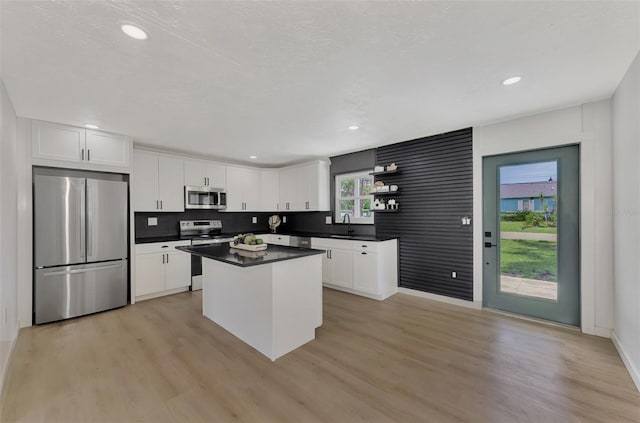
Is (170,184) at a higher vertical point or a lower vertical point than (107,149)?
lower


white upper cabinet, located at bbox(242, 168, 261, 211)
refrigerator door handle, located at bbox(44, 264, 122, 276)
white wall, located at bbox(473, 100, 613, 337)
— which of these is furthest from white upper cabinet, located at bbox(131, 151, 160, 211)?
white wall, located at bbox(473, 100, 613, 337)

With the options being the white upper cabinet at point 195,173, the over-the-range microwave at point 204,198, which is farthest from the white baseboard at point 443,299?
the white upper cabinet at point 195,173

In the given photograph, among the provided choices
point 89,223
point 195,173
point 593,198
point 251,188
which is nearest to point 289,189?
point 251,188

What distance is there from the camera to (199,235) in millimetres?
5305

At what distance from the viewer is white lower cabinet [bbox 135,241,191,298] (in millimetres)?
4098

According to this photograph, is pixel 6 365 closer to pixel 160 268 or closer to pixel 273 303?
pixel 160 268

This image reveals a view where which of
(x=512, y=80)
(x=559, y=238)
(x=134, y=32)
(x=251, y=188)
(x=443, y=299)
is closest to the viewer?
(x=134, y=32)

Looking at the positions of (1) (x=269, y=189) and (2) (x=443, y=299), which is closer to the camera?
(2) (x=443, y=299)

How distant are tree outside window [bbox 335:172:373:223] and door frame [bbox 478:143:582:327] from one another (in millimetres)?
2024

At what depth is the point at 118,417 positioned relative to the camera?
1774 millimetres

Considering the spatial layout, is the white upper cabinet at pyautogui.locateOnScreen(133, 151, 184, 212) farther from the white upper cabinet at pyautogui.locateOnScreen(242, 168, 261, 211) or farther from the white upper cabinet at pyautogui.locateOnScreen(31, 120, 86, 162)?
the white upper cabinet at pyautogui.locateOnScreen(242, 168, 261, 211)

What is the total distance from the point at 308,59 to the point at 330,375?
2564mm

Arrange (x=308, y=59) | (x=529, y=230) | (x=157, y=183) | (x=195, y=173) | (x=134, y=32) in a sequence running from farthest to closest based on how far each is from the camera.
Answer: (x=195, y=173)
(x=157, y=183)
(x=529, y=230)
(x=308, y=59)
(x=134, y=32)

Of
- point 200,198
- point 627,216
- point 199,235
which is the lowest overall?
point 199,235
